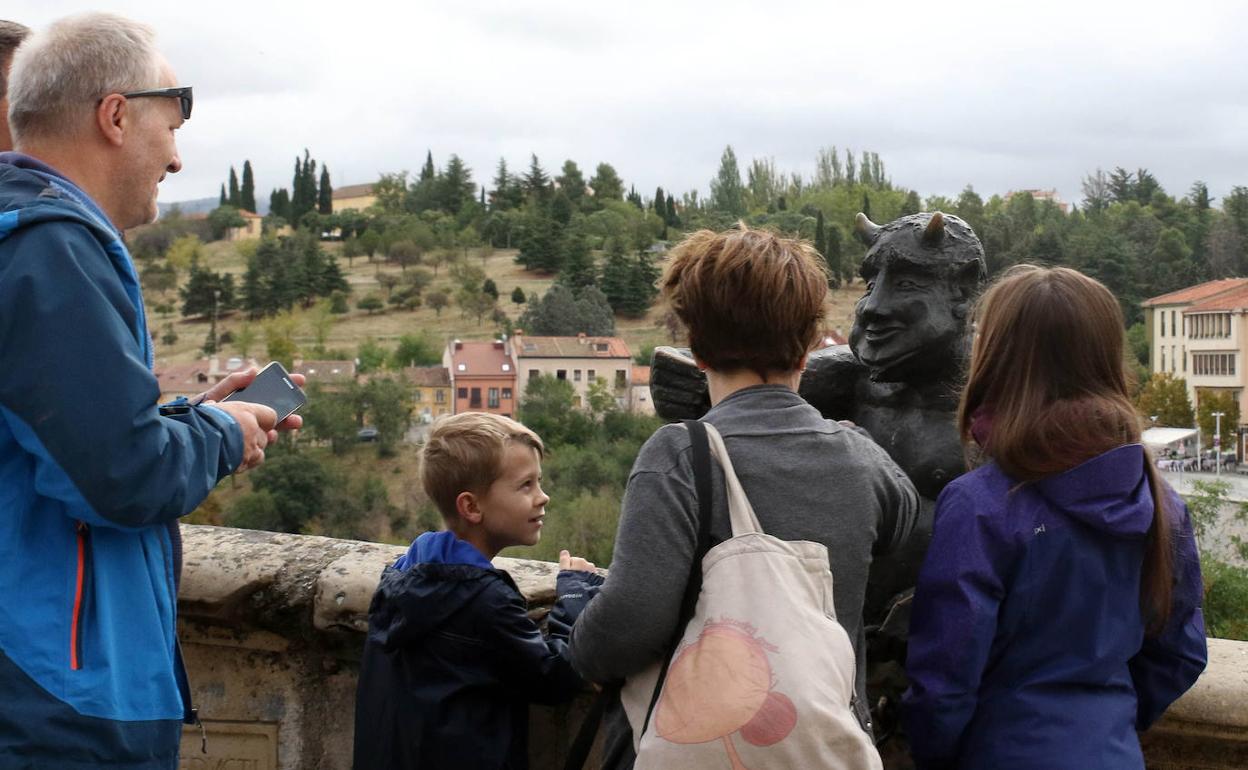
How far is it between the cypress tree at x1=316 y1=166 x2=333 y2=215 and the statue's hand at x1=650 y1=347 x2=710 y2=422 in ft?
304

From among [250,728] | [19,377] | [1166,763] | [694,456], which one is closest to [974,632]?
[694,456]

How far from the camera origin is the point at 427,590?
194 cm

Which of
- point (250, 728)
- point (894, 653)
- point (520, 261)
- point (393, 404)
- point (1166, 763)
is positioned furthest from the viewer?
point (520, 261)

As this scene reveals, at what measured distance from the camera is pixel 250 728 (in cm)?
253

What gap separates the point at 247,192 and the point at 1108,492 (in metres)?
98.7

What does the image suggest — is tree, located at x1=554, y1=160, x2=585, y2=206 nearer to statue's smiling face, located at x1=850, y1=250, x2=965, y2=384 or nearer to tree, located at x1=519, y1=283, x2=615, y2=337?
tree, located at x1=519, y1=283, x2=615, y2=337

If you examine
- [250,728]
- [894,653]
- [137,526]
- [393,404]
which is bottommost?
[393,404]

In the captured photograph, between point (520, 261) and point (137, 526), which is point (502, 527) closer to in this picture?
point (137, 526)

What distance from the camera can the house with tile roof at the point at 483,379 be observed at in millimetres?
52625

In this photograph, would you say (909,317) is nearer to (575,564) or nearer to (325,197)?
(575,564)

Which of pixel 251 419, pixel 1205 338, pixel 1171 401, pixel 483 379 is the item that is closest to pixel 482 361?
pixel 483 379

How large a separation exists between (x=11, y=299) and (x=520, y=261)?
78.0 metres

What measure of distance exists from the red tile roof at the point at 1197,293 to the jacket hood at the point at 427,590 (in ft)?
143

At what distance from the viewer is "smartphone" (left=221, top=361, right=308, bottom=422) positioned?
1.80 metres
